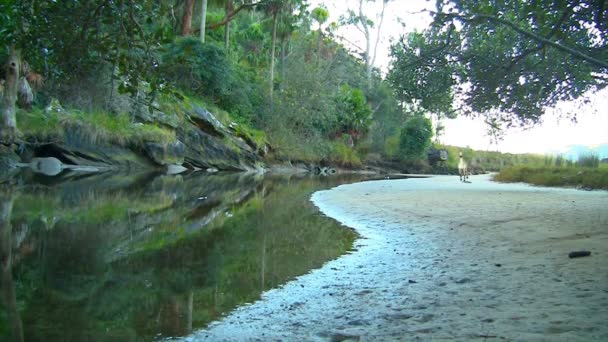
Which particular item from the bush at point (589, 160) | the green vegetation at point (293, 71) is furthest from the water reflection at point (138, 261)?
the bush at point (589, 160)

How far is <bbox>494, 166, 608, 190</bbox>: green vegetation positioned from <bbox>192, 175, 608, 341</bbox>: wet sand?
406 inches

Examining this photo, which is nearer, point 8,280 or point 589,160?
point 8,280

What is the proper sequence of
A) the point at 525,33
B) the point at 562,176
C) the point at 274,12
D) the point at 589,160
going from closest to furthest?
the point at 525,33, the point at 562,176, the point at 589,160, the point at 274,12

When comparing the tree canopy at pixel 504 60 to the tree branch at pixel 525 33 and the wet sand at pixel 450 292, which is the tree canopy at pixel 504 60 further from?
the wet sand at pixel 450 292

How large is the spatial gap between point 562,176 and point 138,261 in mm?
17346

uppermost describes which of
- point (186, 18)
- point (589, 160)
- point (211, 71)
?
point (186, 18)

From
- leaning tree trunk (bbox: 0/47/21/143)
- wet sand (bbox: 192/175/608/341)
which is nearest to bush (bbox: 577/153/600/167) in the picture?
wet sand (bbox: 192/175/608/341)

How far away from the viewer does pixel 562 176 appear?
1856 cm

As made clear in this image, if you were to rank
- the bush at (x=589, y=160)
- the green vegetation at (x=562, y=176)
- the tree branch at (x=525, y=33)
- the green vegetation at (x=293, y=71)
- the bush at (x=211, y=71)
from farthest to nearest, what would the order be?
the bush at (x=211, y=71)
the bush at (x=589, y=160)
the green vegetation at (x=562, y=176)
the tree branch at (x=525, y=33)
the green vegetation at (x=293, y=71)

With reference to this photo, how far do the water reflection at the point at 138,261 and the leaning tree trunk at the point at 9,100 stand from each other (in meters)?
8.93

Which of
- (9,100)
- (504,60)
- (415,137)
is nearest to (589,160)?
(504,60)

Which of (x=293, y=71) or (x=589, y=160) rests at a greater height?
(x=293, y=71)

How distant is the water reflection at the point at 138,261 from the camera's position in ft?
11.1

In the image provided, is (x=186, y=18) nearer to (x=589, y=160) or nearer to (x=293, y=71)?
(x=293, y=71)
